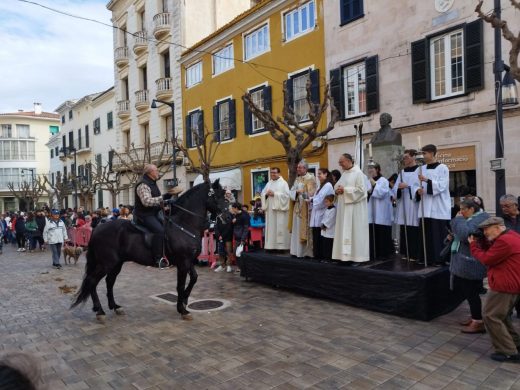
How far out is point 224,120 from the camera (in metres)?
22.0

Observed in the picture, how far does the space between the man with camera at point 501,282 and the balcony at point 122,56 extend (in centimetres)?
3044

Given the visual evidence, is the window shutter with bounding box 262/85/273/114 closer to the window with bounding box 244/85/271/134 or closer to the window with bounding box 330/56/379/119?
the window with bounding box 244/85/271/134

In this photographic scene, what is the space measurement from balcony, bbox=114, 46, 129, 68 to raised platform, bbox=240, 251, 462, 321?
26.7 m

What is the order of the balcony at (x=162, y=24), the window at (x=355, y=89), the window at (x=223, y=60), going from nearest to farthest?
the window at (x=355, y=89) < the window at (x=223, y=60) < the balcony at (x=162, y=24)

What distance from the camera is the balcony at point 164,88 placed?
26.1m

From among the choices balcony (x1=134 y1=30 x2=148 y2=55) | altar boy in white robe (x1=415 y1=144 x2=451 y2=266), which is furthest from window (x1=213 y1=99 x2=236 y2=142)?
altar boy in white robe (x1=415 y1=144 x2=451 y2=266)

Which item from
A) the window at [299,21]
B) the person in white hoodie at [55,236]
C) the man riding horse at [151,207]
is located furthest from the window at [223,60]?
the man riding horse at [151,207]

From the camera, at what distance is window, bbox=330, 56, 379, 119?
1449cm

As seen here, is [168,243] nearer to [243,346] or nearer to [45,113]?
[243,346]

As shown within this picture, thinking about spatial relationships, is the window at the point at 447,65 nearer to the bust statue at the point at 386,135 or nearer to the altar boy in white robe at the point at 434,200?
the bust statue at the point at 386,135

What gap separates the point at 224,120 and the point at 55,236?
11.0 meters

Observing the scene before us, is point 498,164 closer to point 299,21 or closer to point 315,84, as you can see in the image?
point 315,84

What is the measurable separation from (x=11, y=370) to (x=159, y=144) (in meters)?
25.4

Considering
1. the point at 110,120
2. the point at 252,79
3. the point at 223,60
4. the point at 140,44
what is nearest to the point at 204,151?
the point at 252,79
